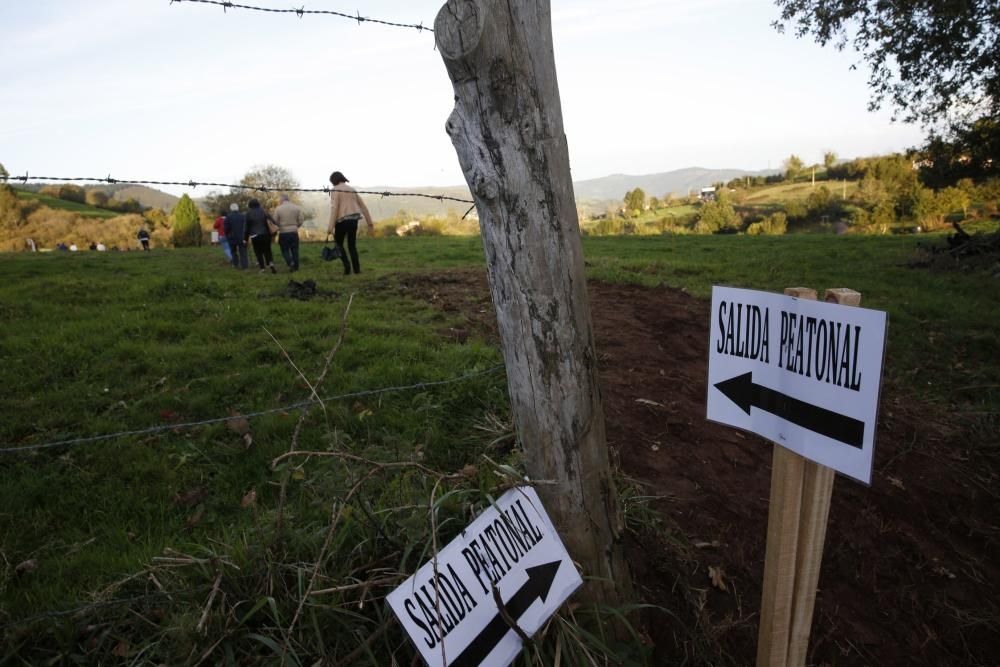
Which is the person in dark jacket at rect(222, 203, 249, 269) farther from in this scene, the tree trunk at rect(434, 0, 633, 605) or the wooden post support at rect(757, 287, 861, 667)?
the wooden post support at rect(757, 287, 861, 667)

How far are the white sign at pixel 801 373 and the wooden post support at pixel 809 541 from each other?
134 millimetres

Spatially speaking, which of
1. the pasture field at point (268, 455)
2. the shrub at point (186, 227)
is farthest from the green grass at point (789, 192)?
the shrub at point (186, 227)

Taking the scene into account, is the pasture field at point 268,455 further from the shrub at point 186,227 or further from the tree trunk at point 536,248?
the shrub at point 186,227

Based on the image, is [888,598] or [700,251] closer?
[888,598]

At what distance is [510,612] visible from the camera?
1734mm

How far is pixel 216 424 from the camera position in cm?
390

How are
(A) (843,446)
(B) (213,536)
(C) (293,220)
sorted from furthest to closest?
(C) (293,220)
(B) (213,536)
(A) (843,446)

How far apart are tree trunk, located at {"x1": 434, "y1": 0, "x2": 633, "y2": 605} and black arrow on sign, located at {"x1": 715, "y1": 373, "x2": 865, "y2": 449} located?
467 mm

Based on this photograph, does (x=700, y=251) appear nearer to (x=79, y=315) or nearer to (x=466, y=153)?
(x=79, y=315)

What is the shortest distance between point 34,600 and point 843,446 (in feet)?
10.2

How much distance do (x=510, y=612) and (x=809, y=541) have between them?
935 mm

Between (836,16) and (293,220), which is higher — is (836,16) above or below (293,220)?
above

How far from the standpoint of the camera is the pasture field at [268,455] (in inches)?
75.7

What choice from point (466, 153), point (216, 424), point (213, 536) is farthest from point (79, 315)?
point (466, 153)
